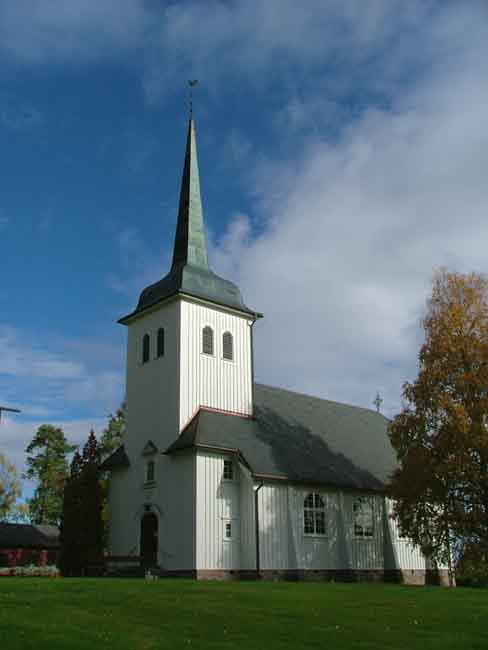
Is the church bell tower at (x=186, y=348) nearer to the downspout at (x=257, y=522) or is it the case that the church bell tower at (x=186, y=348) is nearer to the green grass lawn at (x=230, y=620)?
the downspout at (x=257, y=522)

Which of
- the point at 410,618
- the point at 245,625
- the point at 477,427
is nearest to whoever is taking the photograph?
the point at 245,625

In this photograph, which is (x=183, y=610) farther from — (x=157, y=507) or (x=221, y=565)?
(x=157, y=507)

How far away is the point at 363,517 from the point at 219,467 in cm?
806

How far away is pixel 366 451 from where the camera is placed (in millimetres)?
36500

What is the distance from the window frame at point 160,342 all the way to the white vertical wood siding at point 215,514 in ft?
18.8

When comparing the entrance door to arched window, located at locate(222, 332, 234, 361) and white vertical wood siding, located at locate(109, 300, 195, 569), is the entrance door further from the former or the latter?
arched window, located at locate(222, 332, 234, 361)

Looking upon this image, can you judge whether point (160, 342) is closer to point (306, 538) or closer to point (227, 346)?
point (227, 346)

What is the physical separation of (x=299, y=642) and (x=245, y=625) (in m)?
1.69

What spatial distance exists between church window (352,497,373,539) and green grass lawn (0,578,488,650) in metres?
14.4

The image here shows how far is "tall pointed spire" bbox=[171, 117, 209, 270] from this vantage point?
109 ft

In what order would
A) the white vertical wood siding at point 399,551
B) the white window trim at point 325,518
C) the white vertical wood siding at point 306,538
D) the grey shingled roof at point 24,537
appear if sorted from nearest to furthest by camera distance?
the white vertical wood siding at point 306,538 → the white window trim at point 325,518 → the white vertical wood siding at point 399,551 → the grey shingled roof at point 24,537

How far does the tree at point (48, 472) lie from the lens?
199 feet

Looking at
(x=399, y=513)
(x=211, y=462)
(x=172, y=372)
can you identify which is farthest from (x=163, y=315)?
(x=399, y=513)

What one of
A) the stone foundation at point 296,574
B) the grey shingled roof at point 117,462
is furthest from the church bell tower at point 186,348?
the stone foundation at point 296,574
